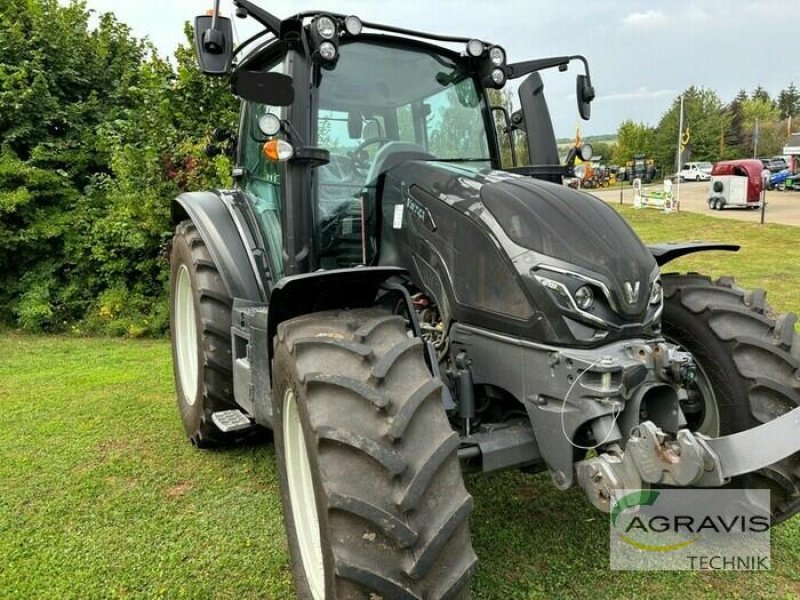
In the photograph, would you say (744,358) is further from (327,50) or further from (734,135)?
(734,135)

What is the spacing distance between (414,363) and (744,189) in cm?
2534

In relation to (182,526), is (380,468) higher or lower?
higher

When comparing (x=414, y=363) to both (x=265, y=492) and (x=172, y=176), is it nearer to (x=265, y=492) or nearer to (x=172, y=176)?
(x=265, y=492)

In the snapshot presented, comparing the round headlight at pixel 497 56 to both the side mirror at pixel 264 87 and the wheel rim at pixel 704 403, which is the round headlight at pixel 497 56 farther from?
the wheel rim at pixel 704 403

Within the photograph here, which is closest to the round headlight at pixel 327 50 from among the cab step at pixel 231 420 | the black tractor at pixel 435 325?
the black tractor at pixel 435 325

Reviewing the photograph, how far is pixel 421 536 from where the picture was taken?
180cm

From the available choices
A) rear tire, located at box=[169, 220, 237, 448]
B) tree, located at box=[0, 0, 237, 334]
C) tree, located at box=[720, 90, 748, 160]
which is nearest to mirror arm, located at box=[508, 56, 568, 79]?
rear tire, located at box=[169, 220, 237, 448]

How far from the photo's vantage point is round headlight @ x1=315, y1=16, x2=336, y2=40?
9.18 feet

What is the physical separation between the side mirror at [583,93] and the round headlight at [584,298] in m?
1.60

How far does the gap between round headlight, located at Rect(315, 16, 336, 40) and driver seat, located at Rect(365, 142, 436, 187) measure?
598mm

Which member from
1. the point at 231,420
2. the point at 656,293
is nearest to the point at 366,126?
the point at 656,293

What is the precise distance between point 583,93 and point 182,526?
3.06 metres

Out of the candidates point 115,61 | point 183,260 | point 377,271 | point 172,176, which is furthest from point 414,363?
point 115,61

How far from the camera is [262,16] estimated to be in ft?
9.29
